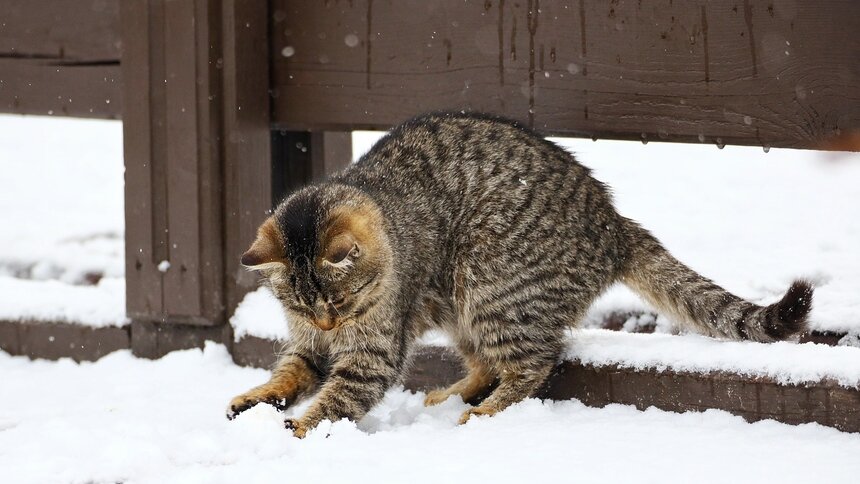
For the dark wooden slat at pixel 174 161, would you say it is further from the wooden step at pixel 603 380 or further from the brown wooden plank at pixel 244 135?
the wooden step at pixel 603 380

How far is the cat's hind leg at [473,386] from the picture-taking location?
4.51 m

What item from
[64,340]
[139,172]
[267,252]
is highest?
[139,172]

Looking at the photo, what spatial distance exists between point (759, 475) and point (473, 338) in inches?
59.2

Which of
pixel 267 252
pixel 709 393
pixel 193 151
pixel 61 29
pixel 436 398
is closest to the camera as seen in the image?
pixel 709 393

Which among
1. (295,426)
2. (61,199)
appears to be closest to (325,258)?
(295,426)

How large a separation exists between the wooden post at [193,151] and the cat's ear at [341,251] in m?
1.13

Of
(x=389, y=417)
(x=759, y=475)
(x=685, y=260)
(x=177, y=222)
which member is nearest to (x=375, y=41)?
(x=177, y=222)

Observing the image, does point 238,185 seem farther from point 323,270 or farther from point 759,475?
point 759,475

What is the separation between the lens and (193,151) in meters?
4.94

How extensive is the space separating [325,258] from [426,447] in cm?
80

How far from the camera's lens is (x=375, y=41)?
4.79m

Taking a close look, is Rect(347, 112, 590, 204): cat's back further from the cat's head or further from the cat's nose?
the cat's nose

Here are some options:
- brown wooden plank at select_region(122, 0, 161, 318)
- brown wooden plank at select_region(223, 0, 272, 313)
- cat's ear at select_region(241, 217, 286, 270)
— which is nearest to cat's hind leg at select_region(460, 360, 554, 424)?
cat's ear at select_region(241, 217, 286, 270)

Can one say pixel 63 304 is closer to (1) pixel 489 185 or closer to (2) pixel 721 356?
(1) pixel 489 185
